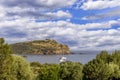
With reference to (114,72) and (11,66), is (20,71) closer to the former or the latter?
(11,66)

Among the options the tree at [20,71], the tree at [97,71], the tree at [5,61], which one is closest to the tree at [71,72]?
the tree at [97,71]

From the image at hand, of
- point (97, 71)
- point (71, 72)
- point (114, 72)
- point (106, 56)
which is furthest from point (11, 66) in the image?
point (106, 56)

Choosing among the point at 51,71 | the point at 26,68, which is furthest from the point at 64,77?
the point at 26,68

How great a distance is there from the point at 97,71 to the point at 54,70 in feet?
40.5

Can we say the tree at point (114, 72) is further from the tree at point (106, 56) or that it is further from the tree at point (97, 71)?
the tree at point (106, 56)

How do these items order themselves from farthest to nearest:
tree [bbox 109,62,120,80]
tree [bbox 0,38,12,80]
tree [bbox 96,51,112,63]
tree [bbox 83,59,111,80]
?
tree [bbox 96,51,112,63] → tree [bbox 109,62,120,80] → tree [bbox 83,59,111,80] → tree [bbox 0,38,12,80]

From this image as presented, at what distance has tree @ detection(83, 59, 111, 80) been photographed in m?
95.4

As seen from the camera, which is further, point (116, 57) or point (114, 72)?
point (116, 57)

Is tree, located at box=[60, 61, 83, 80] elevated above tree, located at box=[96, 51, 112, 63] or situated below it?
below

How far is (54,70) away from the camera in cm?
9375

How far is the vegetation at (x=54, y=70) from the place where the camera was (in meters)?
83.2

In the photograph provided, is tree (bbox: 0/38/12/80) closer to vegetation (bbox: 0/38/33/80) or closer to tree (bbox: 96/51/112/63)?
vegetation (bbox: 0/38/33/80)

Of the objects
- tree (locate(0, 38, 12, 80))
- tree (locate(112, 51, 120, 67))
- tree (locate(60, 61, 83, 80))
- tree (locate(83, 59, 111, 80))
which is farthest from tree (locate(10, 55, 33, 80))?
→ tree (locate(112, 51, 120, 67))

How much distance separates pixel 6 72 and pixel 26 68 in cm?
759
